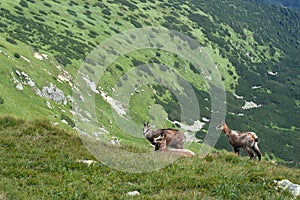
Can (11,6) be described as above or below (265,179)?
below

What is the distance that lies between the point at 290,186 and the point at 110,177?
5.30m

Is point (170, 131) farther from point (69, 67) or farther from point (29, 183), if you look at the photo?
point (69, 67)

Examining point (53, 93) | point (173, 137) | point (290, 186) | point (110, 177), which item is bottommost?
point (53, 93)

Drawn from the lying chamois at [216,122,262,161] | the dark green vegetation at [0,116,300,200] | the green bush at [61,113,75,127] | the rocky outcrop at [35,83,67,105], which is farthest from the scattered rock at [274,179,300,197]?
the rocky outcrop at [35,83,67,105]

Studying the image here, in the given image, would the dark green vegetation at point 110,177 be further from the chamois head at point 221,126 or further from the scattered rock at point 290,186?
the chamois head at point 221,126

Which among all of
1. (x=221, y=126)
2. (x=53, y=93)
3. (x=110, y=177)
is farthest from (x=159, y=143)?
(x=53, y=93)

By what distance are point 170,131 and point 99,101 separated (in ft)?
325

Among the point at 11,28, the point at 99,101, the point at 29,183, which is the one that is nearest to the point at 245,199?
the point at 29,183

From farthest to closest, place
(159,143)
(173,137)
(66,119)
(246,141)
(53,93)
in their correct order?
(53,93) → (66,119) → (173,137) → (246,141) → (159,143)

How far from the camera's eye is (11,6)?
16350 cm

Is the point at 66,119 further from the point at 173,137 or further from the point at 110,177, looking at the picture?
the point at 110,177

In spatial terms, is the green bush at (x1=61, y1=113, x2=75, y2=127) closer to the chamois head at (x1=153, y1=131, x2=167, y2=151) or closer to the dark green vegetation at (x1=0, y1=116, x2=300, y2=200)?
the chamois head at (x1=153, y1=131, x2=167, y2=151)

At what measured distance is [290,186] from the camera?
11680mm

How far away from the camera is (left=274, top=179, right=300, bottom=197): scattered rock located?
446 inches
